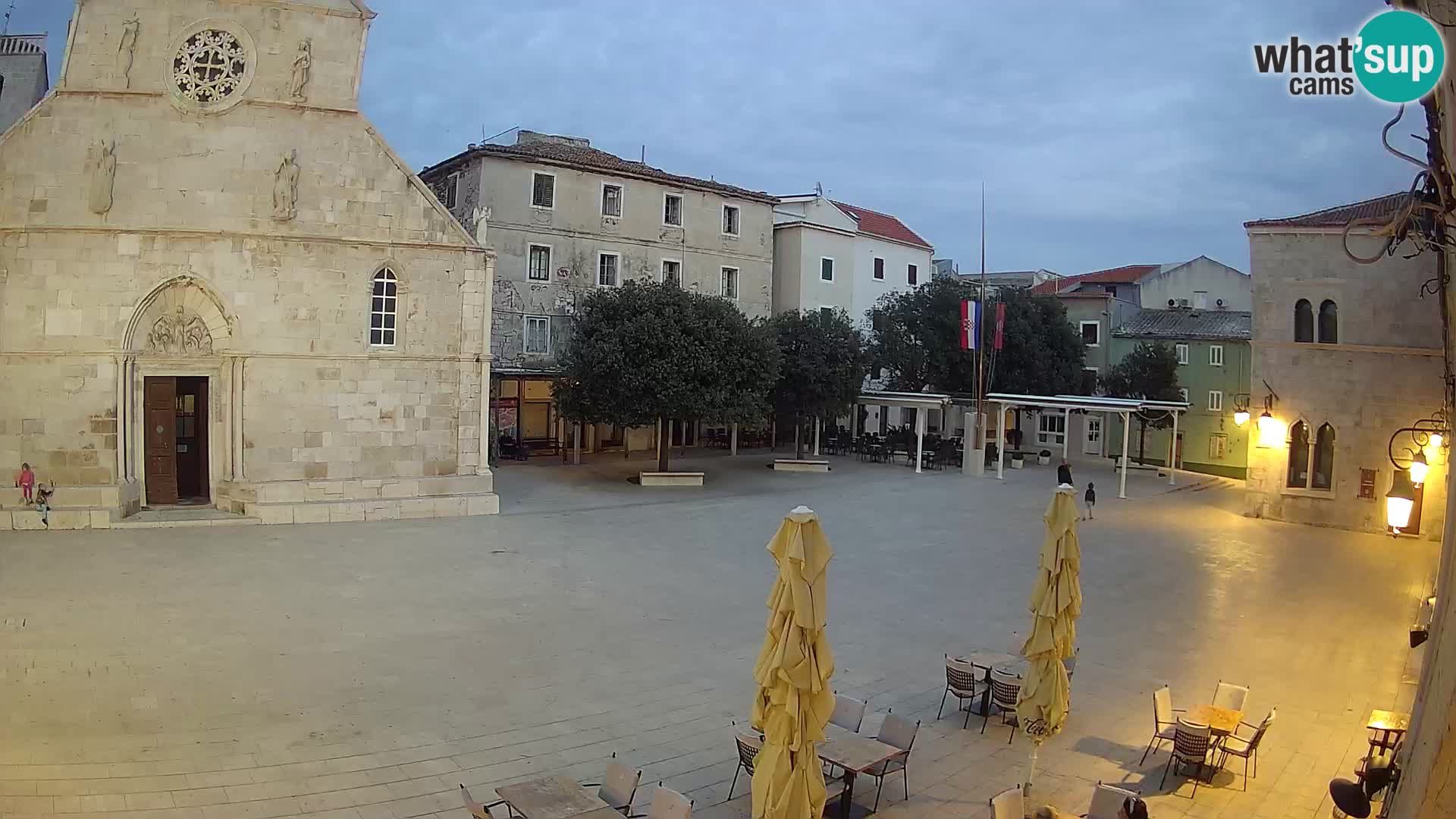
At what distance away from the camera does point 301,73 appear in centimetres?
2297

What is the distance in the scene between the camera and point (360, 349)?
23625mm

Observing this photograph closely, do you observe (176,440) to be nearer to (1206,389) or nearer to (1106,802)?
(1106,802)

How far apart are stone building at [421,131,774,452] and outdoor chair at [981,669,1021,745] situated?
2520cm

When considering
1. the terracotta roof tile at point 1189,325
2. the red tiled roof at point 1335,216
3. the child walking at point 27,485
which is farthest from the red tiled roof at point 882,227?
the child walking at point 27,485

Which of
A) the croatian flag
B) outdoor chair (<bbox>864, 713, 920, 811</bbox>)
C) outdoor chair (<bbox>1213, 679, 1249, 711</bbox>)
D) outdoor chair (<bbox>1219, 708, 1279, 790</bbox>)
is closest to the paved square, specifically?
outdoor chair (<bbox>1219, 708, 1279, 790</bbox>)

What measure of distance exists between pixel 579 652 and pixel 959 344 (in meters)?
32.1

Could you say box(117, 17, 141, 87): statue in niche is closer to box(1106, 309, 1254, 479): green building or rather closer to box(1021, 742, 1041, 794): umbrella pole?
box(1021, 742, 1041, 794): umbrella pole

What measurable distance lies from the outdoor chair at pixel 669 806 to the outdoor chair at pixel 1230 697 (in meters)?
6.48

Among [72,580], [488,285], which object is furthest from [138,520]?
[488,285]

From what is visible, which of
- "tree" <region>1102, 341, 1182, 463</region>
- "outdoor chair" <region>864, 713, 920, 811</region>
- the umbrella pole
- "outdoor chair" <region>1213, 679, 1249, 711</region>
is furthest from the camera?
"tree" <region>1102, 341, 1182, 463</region>

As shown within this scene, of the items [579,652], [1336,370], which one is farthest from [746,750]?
[1336,370]

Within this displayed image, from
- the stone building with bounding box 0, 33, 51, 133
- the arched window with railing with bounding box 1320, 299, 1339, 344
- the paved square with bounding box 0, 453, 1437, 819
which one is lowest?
the paved square with bounding box 0, 453, 1437, 819

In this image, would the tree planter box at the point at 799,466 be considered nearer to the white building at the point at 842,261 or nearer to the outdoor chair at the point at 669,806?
the white building at the point at 842,261

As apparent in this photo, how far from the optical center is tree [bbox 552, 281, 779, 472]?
29.0 meters
